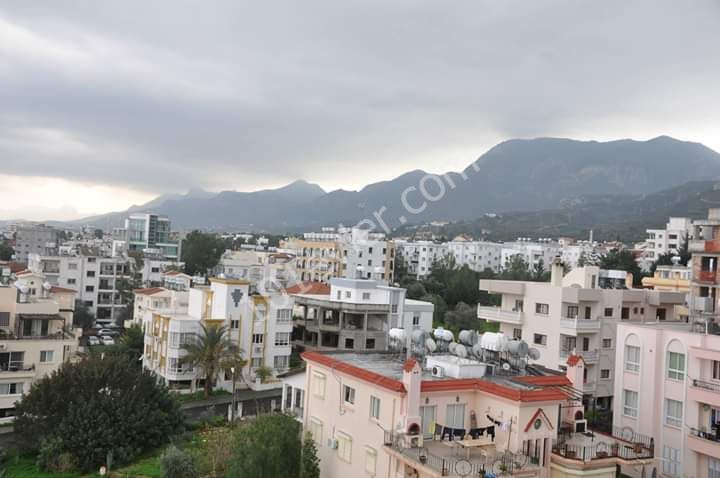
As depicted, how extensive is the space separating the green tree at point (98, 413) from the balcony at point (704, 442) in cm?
2013

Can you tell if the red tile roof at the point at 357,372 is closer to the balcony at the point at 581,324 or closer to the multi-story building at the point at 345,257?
the balcony at the point at 581,324

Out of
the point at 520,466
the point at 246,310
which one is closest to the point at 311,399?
the point at 520,466

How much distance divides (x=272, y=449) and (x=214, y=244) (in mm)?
69161

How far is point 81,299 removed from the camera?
206ft

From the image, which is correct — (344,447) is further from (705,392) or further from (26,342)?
(26,342)

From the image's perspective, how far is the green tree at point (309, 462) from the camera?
18.0 m

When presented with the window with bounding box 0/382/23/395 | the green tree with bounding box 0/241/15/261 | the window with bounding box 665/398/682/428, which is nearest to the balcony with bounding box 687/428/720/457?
the window with bounding box 665/398/682/428

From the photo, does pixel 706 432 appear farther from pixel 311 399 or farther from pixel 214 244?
pixel 214 244

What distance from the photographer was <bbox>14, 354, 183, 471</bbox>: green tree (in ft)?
81.7

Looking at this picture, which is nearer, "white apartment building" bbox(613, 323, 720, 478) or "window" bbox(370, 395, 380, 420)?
"window" bbox(370, 395, 380, 420)

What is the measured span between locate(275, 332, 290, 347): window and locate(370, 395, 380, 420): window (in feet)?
79.5

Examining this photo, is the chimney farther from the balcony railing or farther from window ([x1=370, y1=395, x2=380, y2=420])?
window ([x1=370, y1=395, x2=380, y2=420])

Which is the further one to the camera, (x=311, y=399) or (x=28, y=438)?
(x=28, y=438)

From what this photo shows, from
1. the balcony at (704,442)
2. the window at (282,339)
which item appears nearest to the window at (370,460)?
the balcony at (704,442)
